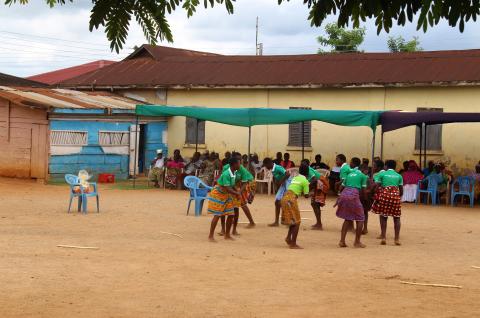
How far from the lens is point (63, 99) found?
24.4 m

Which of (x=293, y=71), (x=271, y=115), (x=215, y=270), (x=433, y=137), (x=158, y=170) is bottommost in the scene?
(x=215, y=270)

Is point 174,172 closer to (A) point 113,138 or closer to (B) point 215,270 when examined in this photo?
(A) point 113,138

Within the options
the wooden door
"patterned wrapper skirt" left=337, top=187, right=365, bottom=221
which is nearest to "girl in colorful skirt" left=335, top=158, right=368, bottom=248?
"patterned wrapper skirt" left=337, top=187, right=365, bottom=221

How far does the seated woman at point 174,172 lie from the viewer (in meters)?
23.1

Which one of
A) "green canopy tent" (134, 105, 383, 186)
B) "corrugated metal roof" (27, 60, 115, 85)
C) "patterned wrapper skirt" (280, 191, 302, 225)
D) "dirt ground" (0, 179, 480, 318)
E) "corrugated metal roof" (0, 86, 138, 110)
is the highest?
"corrugated metal roof" (27, 60, 115, 85)

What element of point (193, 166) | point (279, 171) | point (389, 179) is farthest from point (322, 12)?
point (193, 166)

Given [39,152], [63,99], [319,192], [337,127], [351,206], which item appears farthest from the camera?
[337,127]

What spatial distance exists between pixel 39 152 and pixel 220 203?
11575mm

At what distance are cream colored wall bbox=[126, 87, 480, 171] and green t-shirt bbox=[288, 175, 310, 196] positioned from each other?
1228 centimetres

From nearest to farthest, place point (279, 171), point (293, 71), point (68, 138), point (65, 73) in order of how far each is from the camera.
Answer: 1. point (279, 171)
2. point (68, 138)
3. point (293, 71)
4. point (65, 73)

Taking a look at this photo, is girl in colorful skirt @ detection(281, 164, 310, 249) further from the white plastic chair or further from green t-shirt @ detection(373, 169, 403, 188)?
the white plastic chair

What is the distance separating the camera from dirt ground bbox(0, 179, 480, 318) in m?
8.04

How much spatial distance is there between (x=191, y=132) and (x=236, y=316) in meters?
20.4

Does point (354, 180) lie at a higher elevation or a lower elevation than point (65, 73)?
lower
